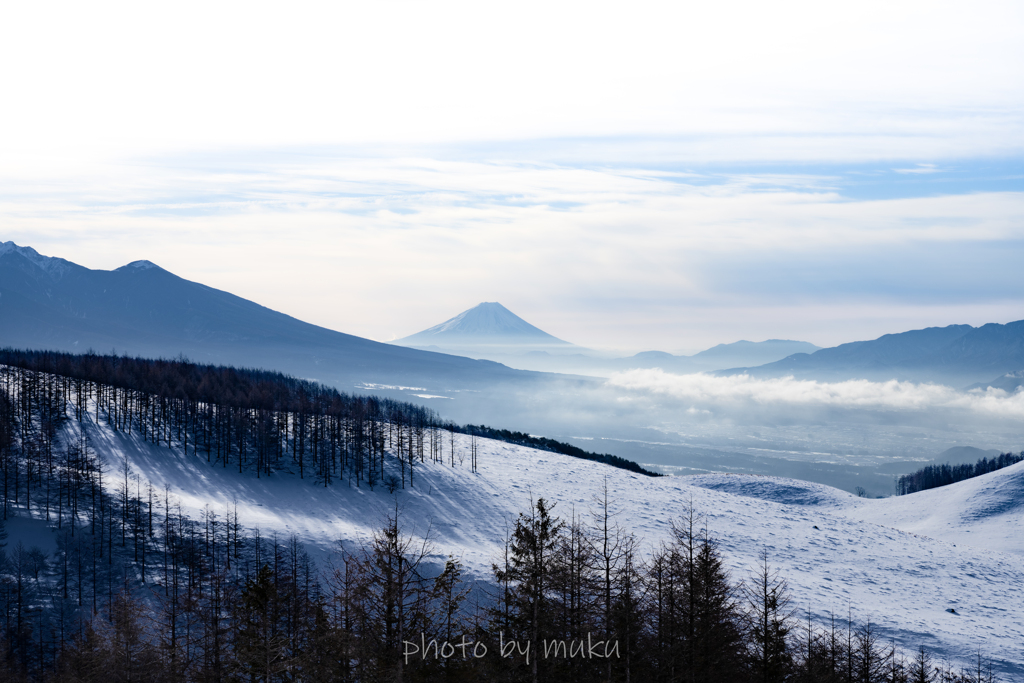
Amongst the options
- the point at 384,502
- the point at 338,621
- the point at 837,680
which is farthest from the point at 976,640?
the point at 384,502

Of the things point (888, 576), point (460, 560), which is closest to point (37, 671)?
point (460, 560)

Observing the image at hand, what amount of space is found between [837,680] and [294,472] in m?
107

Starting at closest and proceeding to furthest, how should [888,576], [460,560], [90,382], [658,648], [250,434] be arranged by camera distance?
[658,648]
[460,560]
[888,576]
[250,434]
[90,382]

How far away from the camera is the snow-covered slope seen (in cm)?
7781

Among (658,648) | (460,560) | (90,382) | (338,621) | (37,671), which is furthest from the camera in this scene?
(90,382)

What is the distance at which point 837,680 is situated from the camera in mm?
35125

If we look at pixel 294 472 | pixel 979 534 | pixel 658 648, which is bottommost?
pixel 979 534

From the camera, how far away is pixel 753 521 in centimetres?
11238

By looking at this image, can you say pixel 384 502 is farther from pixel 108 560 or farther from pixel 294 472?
pixel 108 560

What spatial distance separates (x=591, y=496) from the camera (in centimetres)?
12275

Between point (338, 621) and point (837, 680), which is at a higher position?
point (338, 621)

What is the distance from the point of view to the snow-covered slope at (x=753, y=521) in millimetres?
77812

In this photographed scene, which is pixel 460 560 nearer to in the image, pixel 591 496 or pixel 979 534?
pixel 591 496

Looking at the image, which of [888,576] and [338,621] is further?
[888,576]
